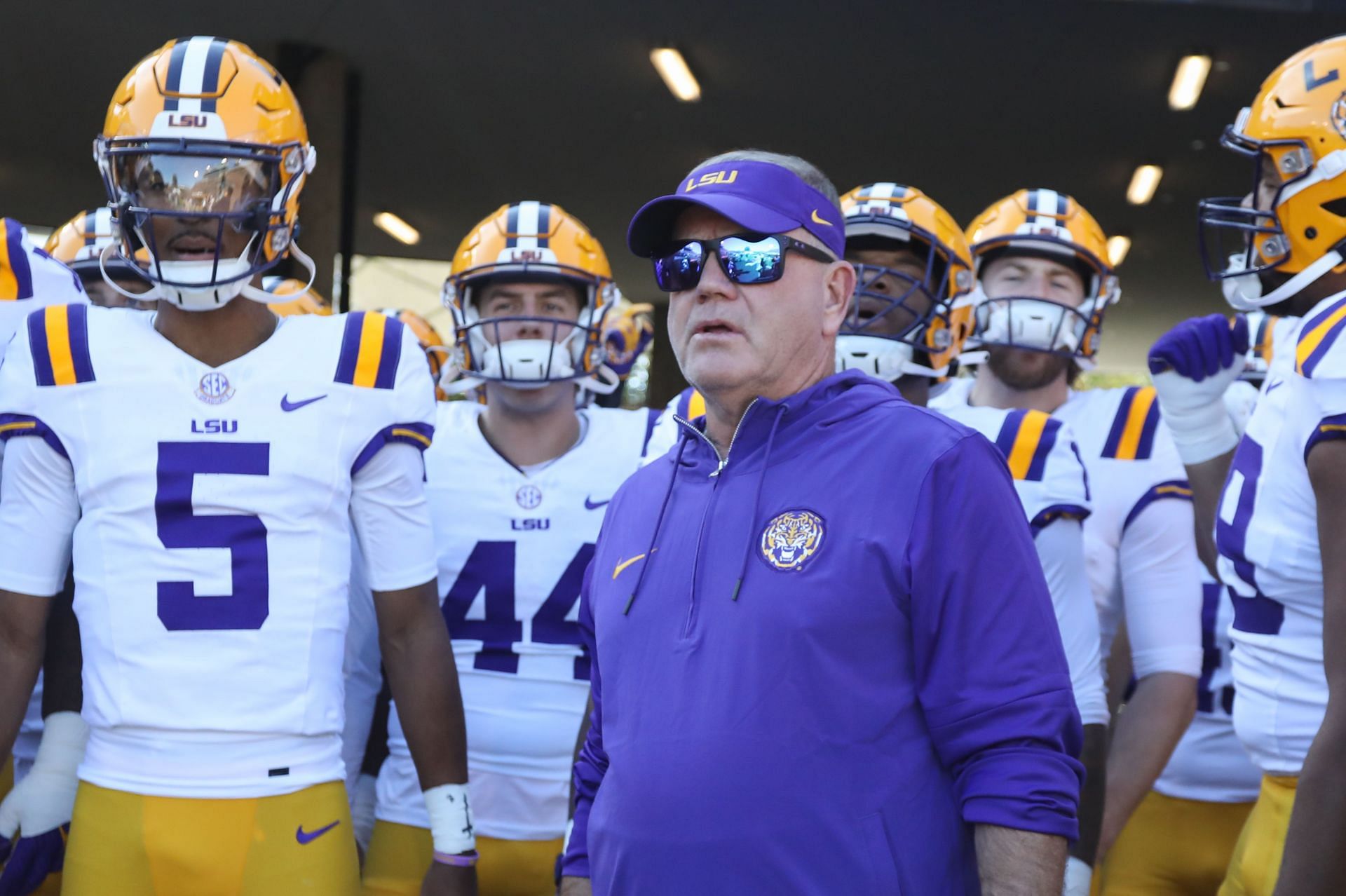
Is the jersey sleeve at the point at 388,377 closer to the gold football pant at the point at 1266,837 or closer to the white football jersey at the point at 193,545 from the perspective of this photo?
the white football jersey at the point at 193,545

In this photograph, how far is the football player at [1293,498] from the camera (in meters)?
2.35

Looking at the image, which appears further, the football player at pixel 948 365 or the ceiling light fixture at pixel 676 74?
the ceiling light fixture at pixel 676 74

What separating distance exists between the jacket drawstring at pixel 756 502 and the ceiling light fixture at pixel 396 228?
44.0ft

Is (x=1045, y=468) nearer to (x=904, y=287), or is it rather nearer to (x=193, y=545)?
(x=904, y=287)

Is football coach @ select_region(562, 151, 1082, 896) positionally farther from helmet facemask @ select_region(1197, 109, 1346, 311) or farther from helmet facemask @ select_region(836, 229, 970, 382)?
helmet facemask @ select_region(1197, 109, 1346, 311)

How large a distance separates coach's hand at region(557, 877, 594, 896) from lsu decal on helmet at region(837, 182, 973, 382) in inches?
54.5

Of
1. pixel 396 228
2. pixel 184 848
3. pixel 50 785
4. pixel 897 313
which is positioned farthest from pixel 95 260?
pixel 396 228

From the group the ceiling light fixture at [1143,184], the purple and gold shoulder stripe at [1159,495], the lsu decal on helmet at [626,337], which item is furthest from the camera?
the ceiling light fixture at [1143,184]

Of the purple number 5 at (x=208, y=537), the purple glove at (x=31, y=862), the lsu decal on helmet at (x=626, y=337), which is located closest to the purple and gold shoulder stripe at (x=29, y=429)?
the purple number 5 at (x=208, y=537)

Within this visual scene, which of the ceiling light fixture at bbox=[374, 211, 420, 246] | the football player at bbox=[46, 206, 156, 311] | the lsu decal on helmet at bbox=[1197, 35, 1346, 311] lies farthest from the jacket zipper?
the ceiling light fixture at bbox=[374, 211, 420, 246]

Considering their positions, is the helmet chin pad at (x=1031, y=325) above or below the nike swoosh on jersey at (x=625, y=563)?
A: above

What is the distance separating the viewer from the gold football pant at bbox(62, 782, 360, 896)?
107 inches

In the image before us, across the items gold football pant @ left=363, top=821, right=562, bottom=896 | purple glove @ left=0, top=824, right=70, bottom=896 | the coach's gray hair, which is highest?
the coach's gray hair

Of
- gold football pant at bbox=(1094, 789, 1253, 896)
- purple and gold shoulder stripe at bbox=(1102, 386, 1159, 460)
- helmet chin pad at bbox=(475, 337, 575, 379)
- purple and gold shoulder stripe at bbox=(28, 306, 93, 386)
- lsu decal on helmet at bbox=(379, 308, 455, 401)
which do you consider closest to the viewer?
purple and gold shoulder stripe at bbox=(28, 306, 93, 386)
